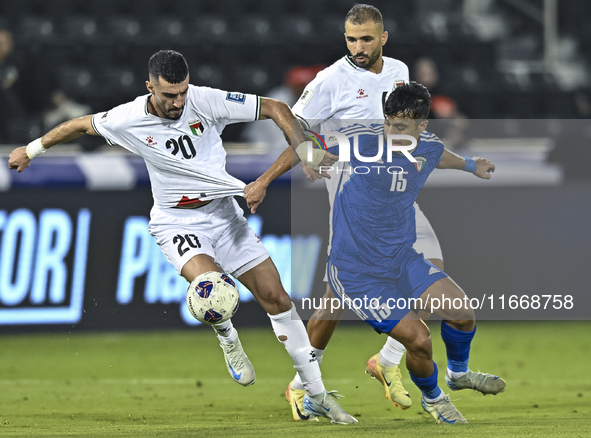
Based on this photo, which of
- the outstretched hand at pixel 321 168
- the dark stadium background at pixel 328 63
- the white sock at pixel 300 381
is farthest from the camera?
the dark stadium background at pixel 328 63

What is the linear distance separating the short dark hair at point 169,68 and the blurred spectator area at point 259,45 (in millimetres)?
5635

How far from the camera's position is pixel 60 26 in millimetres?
12688

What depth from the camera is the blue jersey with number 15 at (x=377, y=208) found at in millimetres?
5891

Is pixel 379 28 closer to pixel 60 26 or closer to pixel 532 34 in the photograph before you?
pixel 60 26

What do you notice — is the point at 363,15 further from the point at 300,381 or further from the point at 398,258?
the point at 300,381

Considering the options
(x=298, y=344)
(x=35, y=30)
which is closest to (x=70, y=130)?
(x=298, y=344)

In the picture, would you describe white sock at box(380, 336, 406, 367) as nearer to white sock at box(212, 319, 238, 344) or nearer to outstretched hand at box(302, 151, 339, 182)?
white sock at box(212, 319, 238, 344)

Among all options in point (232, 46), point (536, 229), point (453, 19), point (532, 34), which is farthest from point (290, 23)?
point (536, 229)

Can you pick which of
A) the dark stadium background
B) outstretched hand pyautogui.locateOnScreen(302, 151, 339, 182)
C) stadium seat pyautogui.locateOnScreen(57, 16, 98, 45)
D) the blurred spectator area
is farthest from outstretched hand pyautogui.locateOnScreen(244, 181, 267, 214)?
stadium seat pyautogui.locateOnScreen(57, 16, 98, 45)

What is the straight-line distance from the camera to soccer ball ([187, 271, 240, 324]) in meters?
5.77

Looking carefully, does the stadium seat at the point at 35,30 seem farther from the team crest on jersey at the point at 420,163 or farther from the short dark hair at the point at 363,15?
the team crest on jersey at the point at 420,163

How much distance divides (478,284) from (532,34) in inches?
245

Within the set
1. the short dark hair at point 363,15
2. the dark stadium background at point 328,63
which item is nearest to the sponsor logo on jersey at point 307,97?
the short dark hair at point 363,15

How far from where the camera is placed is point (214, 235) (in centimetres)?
632
